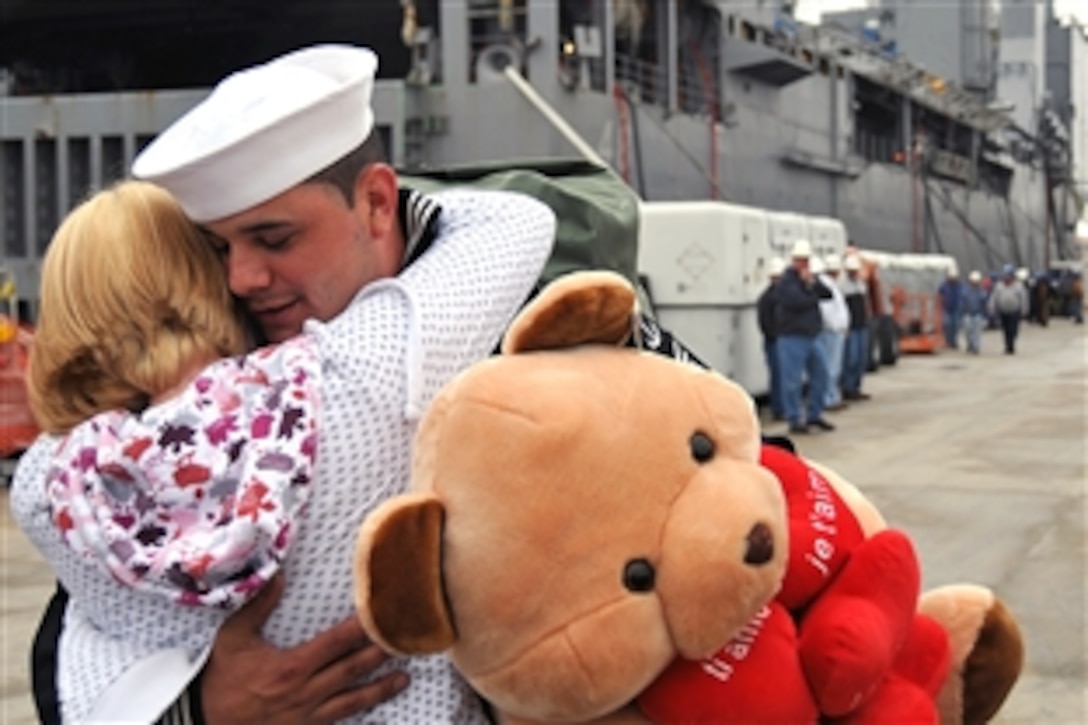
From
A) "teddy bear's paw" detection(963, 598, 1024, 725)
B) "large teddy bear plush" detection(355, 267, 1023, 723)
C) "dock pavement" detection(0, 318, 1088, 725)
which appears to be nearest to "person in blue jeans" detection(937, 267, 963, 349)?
"dock pavement" detection(0, 318, 1088, 725)

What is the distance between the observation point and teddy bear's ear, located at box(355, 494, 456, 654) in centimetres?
118

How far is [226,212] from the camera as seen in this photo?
1.42 metres

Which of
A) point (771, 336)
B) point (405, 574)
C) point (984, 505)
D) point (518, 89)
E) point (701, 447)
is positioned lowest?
point (984, 505)

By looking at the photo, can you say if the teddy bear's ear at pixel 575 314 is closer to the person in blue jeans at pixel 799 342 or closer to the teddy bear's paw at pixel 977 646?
the teddy bear's paw at pixel 977 646

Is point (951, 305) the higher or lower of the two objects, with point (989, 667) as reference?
higher

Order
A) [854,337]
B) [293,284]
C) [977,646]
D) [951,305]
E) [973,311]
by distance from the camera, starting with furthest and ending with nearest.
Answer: [951,305] < [973,311] < [854,337] < [977,646] < [293,284]

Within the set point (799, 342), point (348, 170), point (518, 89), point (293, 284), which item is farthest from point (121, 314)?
point (518, 89)


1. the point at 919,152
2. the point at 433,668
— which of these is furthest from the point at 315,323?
the point at 919,152

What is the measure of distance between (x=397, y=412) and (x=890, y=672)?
1.98ft

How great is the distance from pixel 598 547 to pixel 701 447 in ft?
0.46

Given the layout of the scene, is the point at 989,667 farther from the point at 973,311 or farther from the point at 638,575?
the point at 973,311

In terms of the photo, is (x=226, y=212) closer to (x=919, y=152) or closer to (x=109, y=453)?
(x=109, y=453)

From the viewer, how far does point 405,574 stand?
46.9 inches

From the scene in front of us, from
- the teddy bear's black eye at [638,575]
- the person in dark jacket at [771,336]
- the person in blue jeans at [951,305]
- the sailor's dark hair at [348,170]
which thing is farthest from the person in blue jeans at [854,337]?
the teddy bear's black eye at [638,575]
